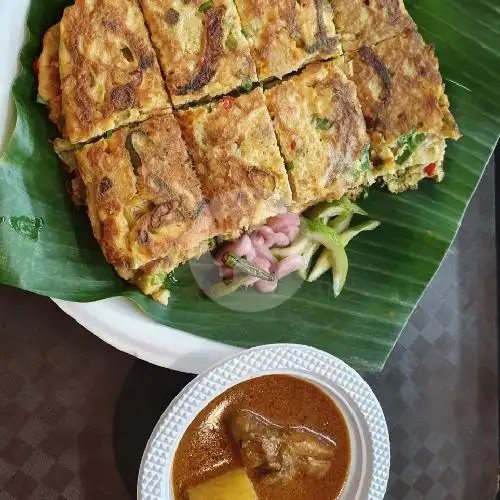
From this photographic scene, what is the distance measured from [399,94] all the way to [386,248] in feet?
3.14

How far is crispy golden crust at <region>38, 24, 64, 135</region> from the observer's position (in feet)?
11.2

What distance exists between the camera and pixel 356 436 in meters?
3.86

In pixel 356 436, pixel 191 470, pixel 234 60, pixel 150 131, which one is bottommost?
pixel 191 470

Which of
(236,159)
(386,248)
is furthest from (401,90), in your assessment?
(236,159)

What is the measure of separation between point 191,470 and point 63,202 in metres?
1.66

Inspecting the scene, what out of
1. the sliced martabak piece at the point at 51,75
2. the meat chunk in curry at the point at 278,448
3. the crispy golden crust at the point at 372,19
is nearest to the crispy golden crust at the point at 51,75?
the sliced martabak piece at the point at 51,75

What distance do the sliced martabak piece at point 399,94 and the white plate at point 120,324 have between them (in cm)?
155

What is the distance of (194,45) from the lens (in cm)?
351

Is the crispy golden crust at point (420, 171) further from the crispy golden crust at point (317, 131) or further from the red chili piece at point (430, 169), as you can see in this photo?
the crispy golden crust at point (317, 131)

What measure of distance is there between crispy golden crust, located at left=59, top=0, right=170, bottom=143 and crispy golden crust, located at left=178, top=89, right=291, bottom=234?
0.31 m

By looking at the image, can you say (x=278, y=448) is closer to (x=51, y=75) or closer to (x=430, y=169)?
(x=430, y=169)

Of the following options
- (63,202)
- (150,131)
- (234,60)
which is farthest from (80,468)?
(234,60)

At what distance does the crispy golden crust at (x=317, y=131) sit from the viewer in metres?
3.63

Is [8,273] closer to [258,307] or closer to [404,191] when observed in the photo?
[258,307]
